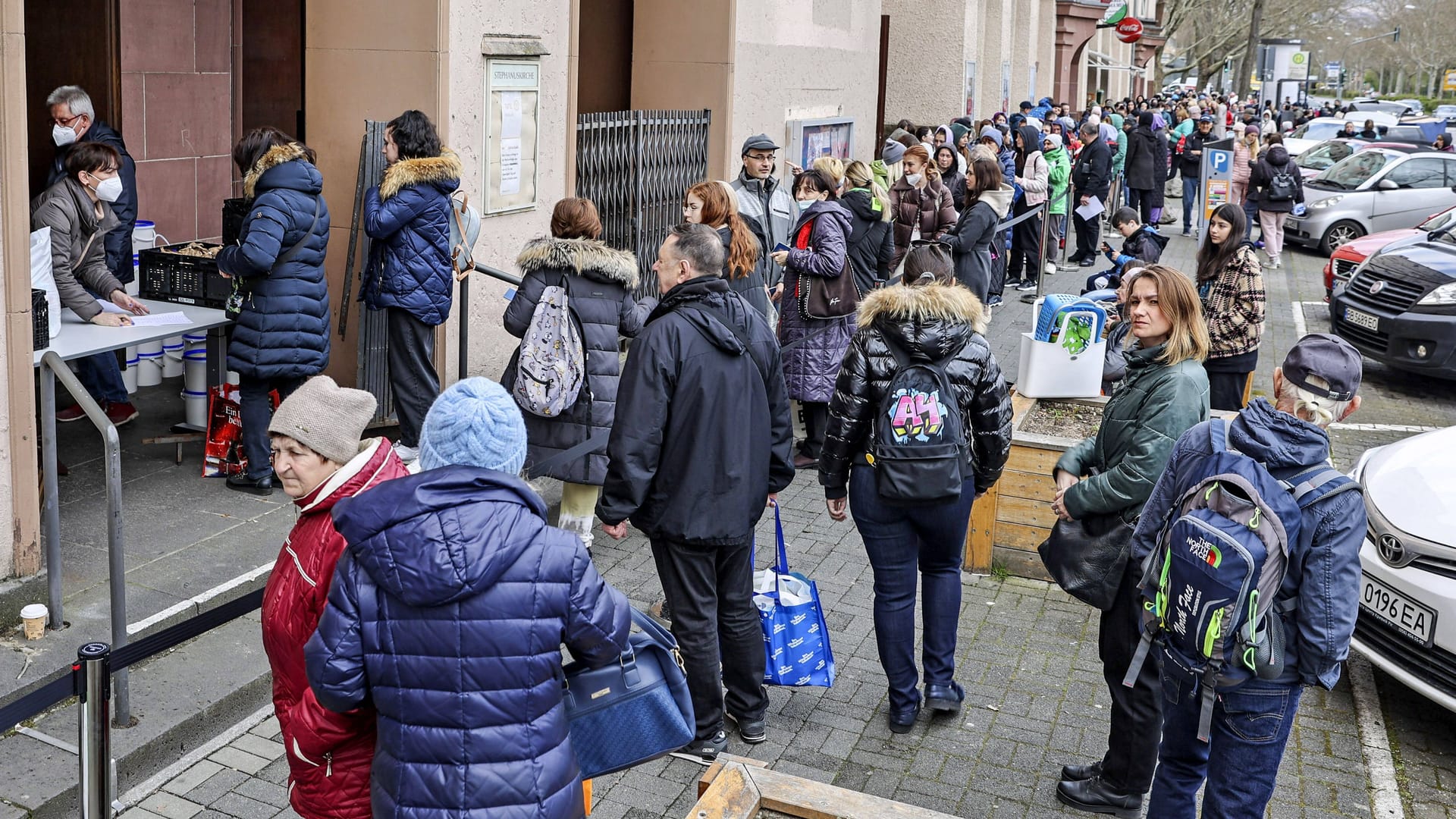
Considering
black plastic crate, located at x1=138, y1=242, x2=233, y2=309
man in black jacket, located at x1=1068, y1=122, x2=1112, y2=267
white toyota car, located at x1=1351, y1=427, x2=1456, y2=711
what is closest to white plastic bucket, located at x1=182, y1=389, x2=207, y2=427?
black plastic crate, located at x1=138, y1=242, x2=233, y2=309

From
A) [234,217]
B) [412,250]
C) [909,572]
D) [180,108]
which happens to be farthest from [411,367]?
[180,108]

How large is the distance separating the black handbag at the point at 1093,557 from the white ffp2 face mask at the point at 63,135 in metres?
6.24

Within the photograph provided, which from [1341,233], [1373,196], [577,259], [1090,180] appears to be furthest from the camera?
[1341,233]

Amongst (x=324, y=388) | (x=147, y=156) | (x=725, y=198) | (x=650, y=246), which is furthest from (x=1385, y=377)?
(x=324, y=388)

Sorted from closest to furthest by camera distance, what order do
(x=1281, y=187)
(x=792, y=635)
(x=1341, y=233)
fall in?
(x=792, y=635) < (x=1281, y=187) < (x=1341, y=233)

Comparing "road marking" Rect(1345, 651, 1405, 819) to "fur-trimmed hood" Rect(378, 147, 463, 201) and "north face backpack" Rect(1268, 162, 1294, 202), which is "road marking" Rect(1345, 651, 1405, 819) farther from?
"north face backpack" Rect(1268, 162, 1294, 202)

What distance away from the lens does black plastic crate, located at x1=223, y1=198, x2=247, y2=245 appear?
7.32m

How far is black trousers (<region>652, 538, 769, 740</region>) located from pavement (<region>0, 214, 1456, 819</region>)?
0.65 ft

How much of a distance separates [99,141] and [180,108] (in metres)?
2.07

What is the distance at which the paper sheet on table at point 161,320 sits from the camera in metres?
7.09

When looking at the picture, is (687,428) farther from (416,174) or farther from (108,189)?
(108,189)

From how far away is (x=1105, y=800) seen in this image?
4.93 m

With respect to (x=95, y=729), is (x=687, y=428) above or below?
above

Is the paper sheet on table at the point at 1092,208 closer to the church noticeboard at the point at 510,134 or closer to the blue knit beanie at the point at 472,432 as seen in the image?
the church noticeboard at the point at 510,134
